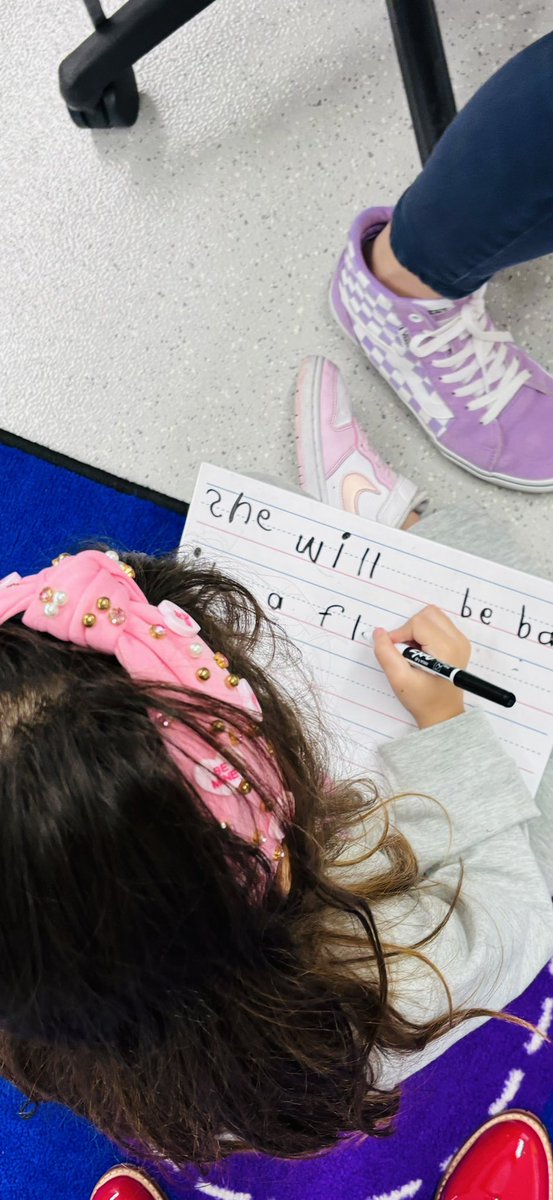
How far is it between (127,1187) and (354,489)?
0.69 metres

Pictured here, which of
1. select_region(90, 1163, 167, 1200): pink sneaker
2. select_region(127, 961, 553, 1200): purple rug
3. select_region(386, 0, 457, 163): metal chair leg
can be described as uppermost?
select_region(386, 0, 457, 163): metal chair leg

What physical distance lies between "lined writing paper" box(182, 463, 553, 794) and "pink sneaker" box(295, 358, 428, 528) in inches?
2.7

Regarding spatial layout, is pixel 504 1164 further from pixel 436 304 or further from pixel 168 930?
pixel 436 304

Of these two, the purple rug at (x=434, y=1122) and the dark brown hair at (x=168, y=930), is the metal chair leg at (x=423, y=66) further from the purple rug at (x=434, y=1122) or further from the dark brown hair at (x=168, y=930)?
the purple rug at (x=434, y=1122)

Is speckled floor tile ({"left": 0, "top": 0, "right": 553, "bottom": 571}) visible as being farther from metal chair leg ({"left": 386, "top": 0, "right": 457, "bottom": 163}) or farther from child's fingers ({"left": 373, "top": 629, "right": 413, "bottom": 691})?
child's fingers ({"left": 373, "top": 629, "right": 413, "bottom": 691})

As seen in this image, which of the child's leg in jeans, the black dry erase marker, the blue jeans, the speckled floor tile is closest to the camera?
the blue jeans

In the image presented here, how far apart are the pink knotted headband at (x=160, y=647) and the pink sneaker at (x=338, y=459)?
387 millimetres

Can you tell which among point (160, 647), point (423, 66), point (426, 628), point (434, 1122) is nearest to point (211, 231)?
A: point (423, 66)

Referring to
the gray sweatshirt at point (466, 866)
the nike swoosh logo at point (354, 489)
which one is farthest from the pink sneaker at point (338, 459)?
the gray sweatshirt at point (466, 866)

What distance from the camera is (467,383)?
767mm

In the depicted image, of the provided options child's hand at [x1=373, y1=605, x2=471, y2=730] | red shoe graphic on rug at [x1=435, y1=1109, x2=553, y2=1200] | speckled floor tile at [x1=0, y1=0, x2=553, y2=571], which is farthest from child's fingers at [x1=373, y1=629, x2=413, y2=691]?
red shoe graphic on rug at [x1=435, y1=1109, x2=553, y2=1200]

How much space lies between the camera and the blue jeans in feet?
1.65

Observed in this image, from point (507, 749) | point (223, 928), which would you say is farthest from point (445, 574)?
point (223, 928)

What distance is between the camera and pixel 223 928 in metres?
0.38
